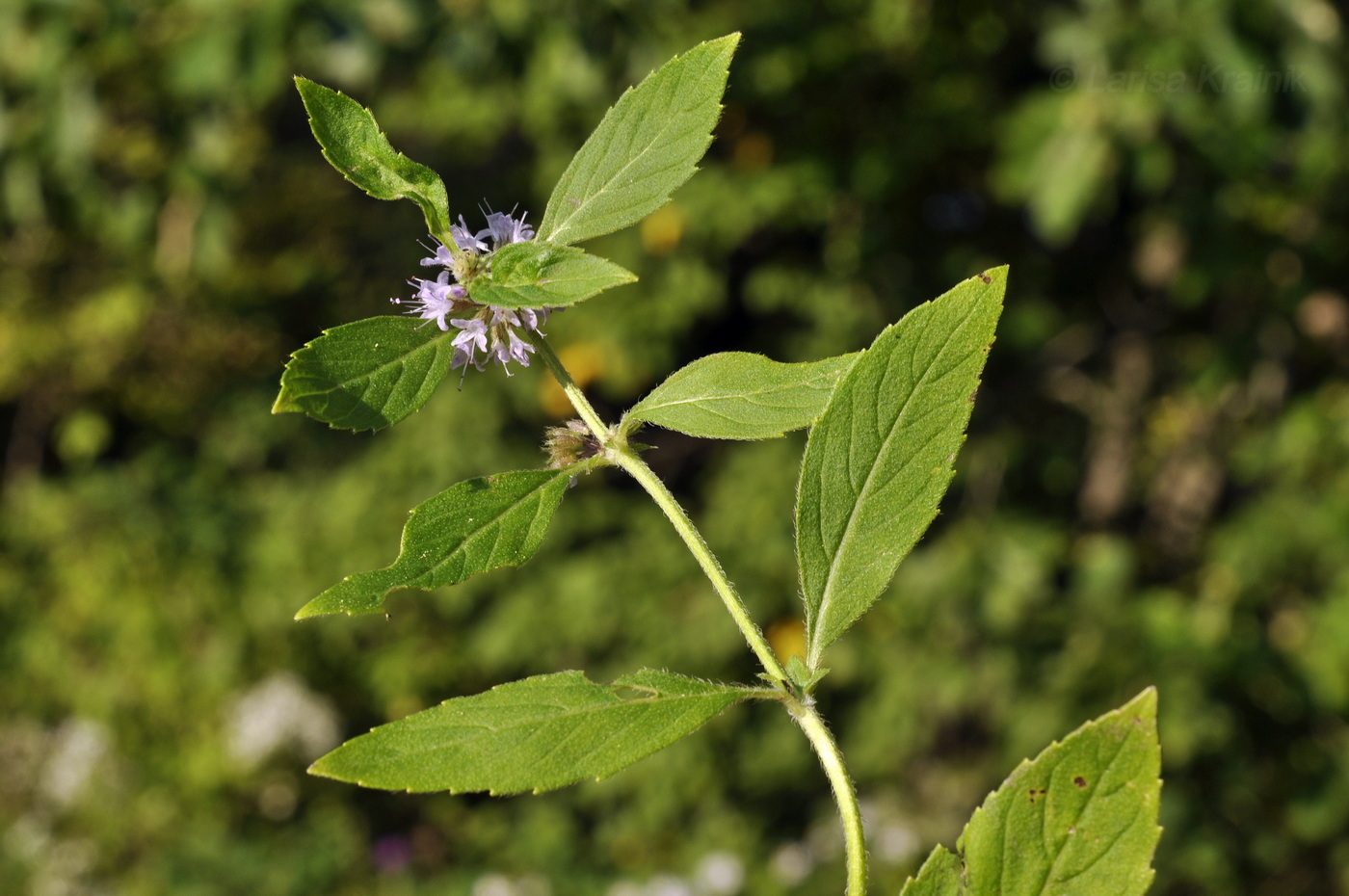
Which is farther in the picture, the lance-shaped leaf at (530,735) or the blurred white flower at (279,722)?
the blurred white flower at (279,722)

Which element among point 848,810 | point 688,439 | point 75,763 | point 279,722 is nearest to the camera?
point 848,810

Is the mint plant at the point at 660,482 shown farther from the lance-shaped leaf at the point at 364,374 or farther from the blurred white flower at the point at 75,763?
the blurred white flower at the point at 75,763

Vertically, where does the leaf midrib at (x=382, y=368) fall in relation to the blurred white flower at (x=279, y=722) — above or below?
above

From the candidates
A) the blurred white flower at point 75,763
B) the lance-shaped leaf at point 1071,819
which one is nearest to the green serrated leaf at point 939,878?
the lance-shaped leaf at point 1071,819

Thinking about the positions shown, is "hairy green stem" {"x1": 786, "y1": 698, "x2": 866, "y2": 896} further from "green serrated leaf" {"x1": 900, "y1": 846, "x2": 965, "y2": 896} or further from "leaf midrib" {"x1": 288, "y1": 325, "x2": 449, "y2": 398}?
"leaf midrib" {"x1": 288, "y1": 325, "x2": 449, "y2": 398}

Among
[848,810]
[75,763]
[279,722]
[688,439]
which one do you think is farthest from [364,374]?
[75,763]

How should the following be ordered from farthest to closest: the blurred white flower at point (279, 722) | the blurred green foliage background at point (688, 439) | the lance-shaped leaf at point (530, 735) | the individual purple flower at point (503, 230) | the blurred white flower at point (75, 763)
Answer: the blurred white flower at point (75, 763), the blurred white flower at point (279, 722), the blurred green foliage background at point (688, 439), the individual purple flower at point (503, 230), the lance-shaped leaf at point (530, 735)

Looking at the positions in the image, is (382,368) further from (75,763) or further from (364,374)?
(75,763)

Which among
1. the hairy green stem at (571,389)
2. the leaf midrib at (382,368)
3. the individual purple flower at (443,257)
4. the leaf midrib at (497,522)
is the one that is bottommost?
the leaf midrib at (497,522)

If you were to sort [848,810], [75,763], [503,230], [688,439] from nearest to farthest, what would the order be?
[848,810] → [503,230] → [688,439] → [75,763]
